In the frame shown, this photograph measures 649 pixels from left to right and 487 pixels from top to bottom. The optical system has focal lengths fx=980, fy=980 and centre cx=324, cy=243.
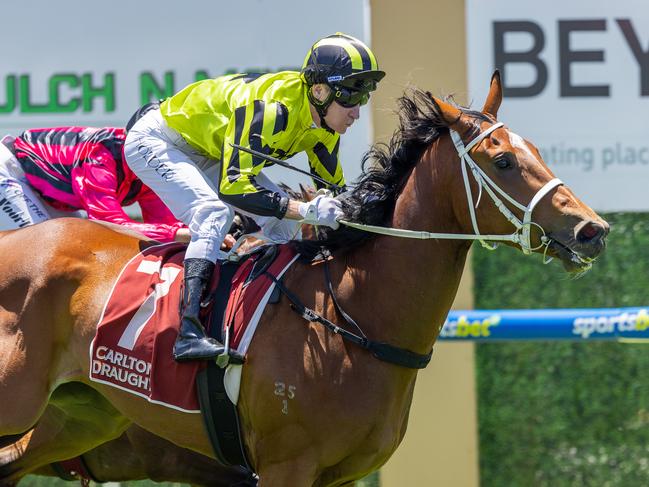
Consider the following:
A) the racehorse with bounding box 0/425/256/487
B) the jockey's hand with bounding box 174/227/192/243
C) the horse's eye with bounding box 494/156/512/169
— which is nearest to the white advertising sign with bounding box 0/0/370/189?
the jockey's hand with bounding box 174/227/192/243

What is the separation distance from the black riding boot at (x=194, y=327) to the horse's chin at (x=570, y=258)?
1311 millimetres

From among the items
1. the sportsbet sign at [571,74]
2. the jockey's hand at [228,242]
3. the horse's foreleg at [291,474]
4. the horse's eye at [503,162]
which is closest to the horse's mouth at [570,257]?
the horse's eye at [503,162]

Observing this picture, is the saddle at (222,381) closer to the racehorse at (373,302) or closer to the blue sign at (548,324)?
the racehorse at (373,302)

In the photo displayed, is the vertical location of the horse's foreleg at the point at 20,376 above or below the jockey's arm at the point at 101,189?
below

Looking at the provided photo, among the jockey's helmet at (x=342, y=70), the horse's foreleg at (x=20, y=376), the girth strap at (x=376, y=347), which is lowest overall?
the horse's foreleg at (x=20, y=376)

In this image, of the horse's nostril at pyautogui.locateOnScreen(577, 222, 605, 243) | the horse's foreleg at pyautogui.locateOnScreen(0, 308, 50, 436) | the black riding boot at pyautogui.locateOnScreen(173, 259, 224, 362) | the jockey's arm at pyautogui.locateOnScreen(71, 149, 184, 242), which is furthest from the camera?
the jockey's arm at pyautogui.locateOnScreen(71, 149, 184, 242)

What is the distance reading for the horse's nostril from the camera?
341 centimetres

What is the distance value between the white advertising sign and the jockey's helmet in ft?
7.22

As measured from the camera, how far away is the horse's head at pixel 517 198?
3443 mm

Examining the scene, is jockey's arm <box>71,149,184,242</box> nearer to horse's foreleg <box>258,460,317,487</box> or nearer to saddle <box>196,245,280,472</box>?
saddle <box>196,245,280,472</box>

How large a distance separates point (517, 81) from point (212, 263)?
303 centimetres

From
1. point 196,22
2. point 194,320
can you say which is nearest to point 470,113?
point 194,320

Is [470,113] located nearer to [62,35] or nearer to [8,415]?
[8,415]

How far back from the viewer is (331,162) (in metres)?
4.52
